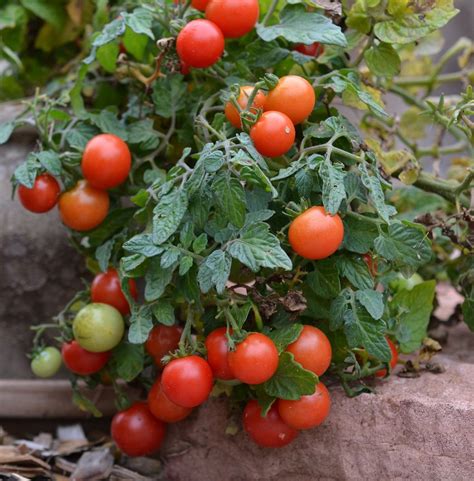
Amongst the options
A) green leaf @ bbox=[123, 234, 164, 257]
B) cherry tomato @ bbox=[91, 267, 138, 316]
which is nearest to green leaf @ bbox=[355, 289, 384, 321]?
green leaf @ bbox=[123, 234, 164, 257]

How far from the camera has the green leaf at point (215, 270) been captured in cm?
111

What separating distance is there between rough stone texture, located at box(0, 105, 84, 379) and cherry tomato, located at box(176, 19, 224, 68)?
612 mm

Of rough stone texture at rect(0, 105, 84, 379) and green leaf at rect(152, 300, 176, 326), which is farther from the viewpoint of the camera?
rough stone texture at rect(0, 105, 84, 379)

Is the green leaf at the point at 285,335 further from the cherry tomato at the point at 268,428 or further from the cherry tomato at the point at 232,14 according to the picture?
the cherry tomato at the point at 232,14

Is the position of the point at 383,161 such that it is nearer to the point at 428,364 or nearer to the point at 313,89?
the point at 313,89

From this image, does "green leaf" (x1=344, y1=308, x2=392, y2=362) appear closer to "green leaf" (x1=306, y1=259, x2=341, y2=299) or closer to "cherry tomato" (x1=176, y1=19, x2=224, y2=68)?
"green leaf" (x1=306, y1=259, x2=341, y2=299)

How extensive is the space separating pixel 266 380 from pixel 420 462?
1.01 ft

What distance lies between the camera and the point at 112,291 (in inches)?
56.1

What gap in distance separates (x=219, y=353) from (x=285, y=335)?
11 centimetres

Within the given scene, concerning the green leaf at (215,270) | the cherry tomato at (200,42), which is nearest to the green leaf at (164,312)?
the green leaf at (215,270)

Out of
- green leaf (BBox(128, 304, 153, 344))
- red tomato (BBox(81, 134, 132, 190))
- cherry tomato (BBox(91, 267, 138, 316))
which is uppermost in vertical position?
red tomato (BBox(81, 134, 132, 190))

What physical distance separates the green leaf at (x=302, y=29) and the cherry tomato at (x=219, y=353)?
574 mm

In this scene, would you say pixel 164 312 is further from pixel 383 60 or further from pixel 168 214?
pixel 383 60

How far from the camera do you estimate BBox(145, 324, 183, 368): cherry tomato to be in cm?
137
